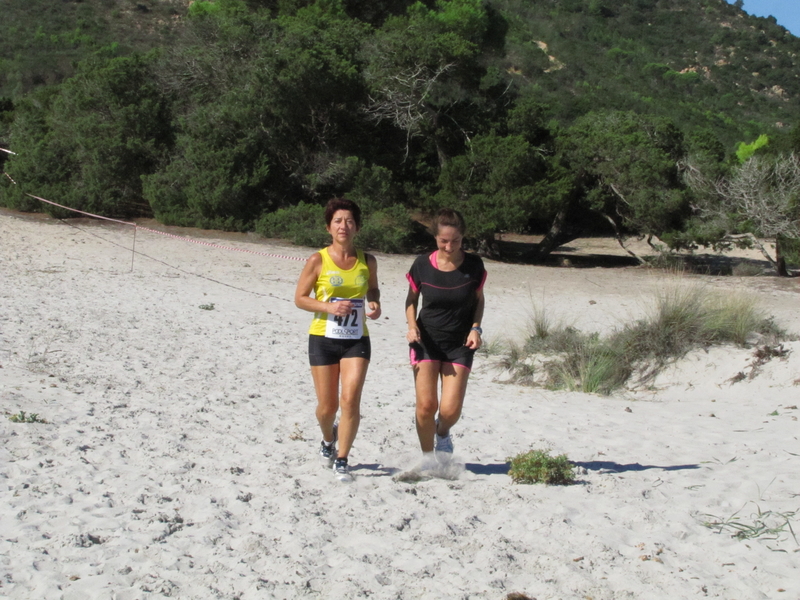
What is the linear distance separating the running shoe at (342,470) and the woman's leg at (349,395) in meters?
0.03

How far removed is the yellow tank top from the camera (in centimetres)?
455

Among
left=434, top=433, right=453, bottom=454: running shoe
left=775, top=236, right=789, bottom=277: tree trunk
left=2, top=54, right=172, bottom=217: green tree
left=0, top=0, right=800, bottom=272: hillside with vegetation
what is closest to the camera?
left=434, top=433, right=453, bottom=454: running shoe

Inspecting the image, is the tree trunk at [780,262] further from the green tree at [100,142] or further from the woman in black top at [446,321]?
the woman in black top at [446,321]

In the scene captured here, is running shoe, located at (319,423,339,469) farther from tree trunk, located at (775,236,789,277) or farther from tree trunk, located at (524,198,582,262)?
tree trunk, located at (524,198,582,262)

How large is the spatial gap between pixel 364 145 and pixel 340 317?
1775 centimetres

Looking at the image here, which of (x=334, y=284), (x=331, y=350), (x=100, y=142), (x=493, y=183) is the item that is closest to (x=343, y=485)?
(x=331, y=350)

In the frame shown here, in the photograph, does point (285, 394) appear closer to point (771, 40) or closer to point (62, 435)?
point (62, 435)

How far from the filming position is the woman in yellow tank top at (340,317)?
452cm

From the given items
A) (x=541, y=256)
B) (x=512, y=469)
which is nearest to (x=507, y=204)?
(x=541, y=256)

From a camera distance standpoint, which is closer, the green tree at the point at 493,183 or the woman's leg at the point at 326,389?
the woman's leg at the point at 326,389

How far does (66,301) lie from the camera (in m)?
10.6

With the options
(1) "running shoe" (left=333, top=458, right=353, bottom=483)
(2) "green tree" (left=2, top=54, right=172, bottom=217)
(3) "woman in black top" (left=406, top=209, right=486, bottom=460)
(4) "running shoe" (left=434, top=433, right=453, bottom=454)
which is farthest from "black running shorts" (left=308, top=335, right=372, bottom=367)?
(2) "green tree" (left=2, top=54, right=172, bottom=217)

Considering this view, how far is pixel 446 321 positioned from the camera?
182 inches

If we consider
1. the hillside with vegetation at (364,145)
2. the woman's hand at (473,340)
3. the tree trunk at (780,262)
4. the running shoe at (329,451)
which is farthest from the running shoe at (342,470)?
the tree trunk at (780,262)
